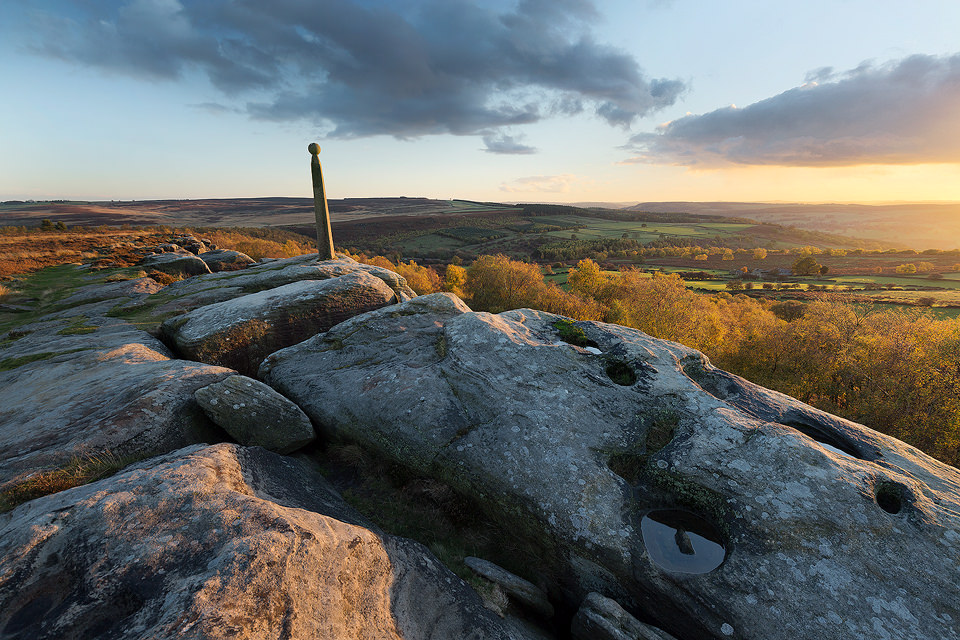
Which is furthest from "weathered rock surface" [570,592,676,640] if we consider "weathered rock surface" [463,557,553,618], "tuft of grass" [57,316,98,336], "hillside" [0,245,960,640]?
"tuft of grass" [57,316,98,336]

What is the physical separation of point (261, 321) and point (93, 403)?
19.9 ft

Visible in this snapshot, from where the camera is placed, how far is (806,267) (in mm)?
114375

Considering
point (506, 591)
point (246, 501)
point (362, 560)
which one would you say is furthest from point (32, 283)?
point (506, 591)

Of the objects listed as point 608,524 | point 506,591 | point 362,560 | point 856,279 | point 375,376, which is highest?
point 375,376

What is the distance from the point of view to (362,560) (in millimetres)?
6270

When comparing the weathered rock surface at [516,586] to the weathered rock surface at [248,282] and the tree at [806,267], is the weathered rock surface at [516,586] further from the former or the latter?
the tree at [806,267]

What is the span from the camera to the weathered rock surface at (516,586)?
7.79 metres

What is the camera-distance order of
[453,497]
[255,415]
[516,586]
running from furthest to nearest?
[255,415], [453,497], [516,586]

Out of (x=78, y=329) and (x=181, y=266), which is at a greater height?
(x=181, y=266)

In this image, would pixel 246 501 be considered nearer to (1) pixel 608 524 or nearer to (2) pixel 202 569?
(2) pixel 202 569

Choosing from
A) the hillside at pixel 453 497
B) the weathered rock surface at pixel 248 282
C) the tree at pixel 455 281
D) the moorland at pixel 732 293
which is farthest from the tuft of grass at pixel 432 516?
the tree at pixel 455 281

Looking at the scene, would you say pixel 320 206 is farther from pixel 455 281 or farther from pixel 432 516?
pixel 455 281

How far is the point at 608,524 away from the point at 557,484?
1.32 metres

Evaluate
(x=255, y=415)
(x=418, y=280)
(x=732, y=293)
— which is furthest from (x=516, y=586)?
(x=732, y=293)
